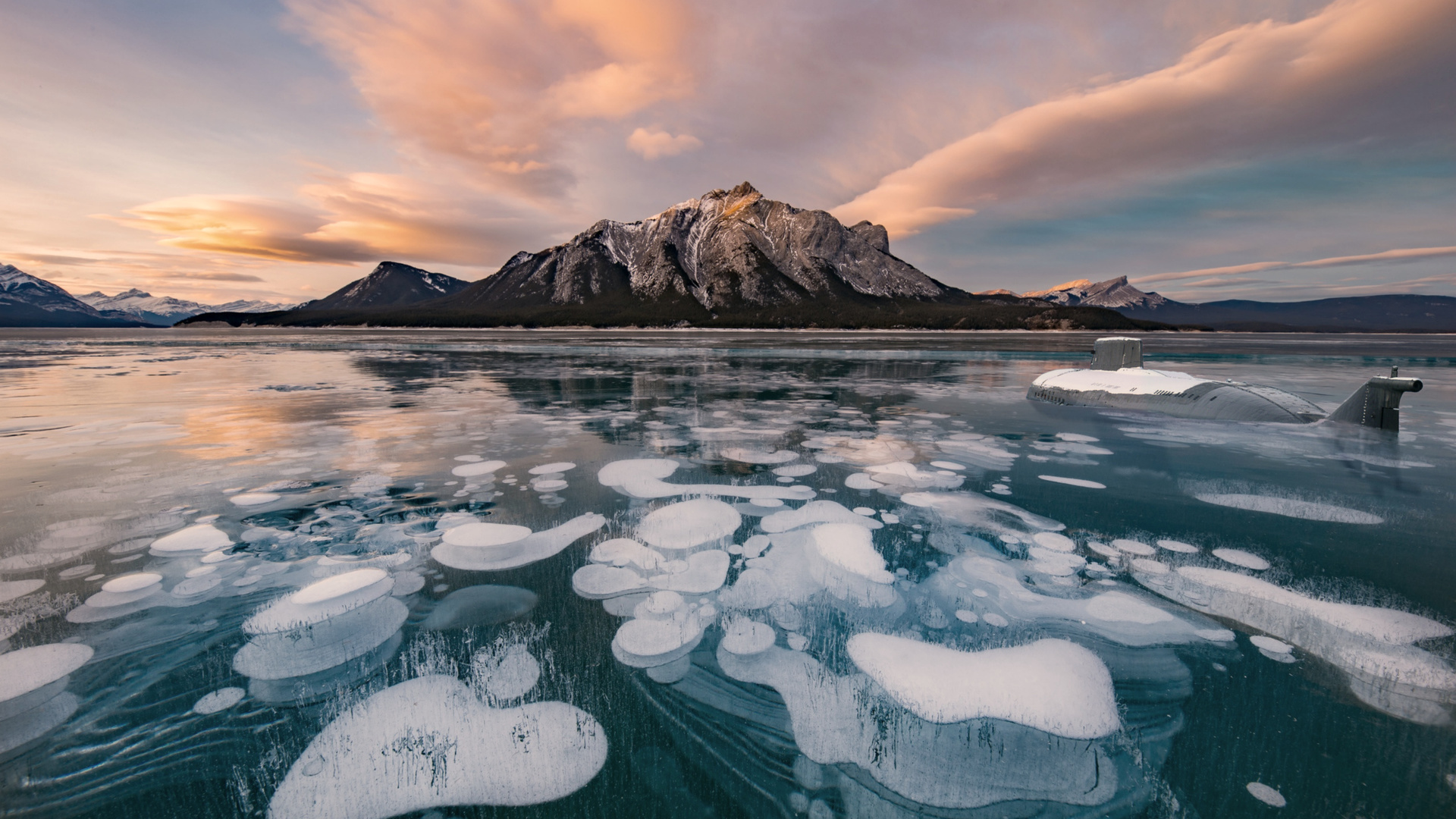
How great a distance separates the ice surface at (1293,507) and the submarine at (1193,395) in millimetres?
6806

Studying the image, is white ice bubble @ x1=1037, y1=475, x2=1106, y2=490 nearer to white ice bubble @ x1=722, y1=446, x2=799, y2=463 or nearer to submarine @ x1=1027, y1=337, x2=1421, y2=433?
white ice bubble @ x1=722, y1=446, x2=799, y2=463

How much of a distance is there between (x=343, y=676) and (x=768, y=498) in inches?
191

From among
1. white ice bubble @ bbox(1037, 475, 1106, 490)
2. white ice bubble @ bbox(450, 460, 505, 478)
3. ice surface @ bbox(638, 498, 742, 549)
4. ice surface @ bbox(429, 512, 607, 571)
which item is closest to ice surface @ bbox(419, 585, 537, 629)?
ice surface @ bbox(429, 512, 607, 571)

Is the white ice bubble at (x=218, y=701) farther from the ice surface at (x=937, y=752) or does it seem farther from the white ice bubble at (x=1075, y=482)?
the white ice bubble at (x=1075, y=482)

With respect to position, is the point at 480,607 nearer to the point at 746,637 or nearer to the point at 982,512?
the point at 746,637

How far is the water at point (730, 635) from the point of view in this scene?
2.79m

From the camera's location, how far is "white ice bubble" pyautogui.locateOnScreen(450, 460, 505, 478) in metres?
8.39

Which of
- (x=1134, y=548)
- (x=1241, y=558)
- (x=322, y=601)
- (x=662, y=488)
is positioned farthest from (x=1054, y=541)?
(x=322, y=601)

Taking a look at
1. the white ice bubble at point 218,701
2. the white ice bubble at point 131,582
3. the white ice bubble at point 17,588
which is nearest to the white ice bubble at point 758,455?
the white ice bubble at point 218,701

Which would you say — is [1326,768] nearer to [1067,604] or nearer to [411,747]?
[1067,604]

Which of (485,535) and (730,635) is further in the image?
(485,535)

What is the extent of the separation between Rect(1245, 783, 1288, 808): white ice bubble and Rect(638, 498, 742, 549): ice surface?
4.21 meters

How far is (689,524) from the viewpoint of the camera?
6309mm

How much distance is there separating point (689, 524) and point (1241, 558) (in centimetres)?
565
